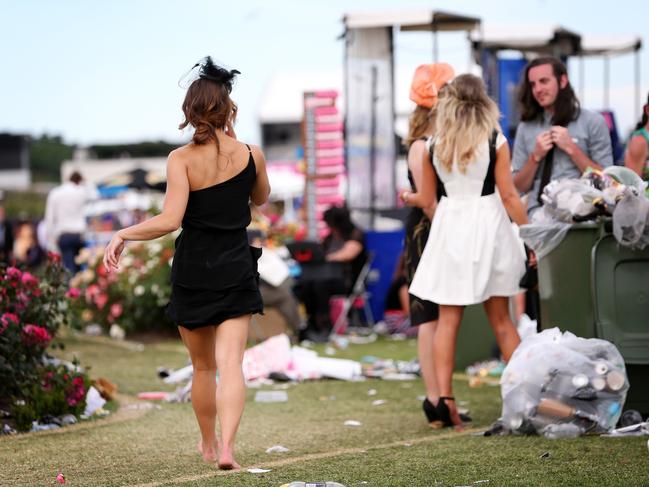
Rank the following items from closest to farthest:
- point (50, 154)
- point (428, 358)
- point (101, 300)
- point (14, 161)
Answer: point (428, 358) < point (101, 300) < point (14, 161) < point (50, 154)

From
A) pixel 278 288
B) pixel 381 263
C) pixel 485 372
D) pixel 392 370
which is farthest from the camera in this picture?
pixel 381 263

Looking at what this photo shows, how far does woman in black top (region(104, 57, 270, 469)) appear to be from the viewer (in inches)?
196

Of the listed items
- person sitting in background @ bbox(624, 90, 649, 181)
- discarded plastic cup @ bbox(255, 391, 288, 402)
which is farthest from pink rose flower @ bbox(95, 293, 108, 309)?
person sitting in background @ bbox(624, 90, 649, 181)

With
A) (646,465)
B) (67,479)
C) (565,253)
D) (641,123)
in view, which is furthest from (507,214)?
(67,479)

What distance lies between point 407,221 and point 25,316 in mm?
2242

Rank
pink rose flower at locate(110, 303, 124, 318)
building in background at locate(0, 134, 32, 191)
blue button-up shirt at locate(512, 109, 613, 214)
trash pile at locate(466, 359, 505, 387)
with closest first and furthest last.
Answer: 1. blue button-up shirt at locate(512, 109, 613, 214)
2. trash pile at locate(466, 359, 505, 387)
3. pink rose flower at locate(110, 303, 124, 318)
4. building in background at locate(0, 134, 32, 191)

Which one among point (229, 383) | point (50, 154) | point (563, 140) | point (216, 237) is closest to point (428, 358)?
point (563, 140)

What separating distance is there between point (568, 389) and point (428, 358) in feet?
3.46

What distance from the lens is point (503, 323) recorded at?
21.1ft

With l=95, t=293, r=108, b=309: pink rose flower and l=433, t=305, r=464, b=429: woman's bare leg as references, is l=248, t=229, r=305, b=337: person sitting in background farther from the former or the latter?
l=433, t=305, r=464, b=429: woman's bare leg

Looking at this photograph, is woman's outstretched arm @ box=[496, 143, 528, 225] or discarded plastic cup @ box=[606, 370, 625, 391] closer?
discarded plastic cup @ box=[606, 370, 625, 391]

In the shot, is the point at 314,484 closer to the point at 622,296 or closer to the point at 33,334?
the point at 622,296

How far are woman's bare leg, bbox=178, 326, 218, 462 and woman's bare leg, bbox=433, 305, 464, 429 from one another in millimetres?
1518

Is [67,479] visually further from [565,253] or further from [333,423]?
[565,253]
